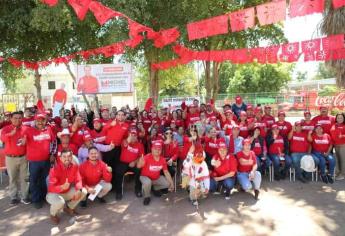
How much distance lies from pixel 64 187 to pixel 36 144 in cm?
134

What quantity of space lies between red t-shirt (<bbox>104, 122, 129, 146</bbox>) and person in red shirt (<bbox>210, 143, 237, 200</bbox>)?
2.08 metres

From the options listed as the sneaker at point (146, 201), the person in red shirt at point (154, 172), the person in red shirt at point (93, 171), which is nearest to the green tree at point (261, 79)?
the person in red shirt at point (154, 172)

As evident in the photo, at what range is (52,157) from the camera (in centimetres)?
715

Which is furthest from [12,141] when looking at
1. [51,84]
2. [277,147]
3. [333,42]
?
[51,84]

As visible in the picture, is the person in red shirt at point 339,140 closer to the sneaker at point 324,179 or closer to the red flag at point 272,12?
the sneaker at point 324,179

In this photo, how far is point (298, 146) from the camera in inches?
340

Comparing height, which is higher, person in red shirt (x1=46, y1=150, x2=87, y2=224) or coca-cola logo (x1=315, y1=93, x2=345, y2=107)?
coca-cola logo (x1=315, y1=93, x2=345, y2=107)

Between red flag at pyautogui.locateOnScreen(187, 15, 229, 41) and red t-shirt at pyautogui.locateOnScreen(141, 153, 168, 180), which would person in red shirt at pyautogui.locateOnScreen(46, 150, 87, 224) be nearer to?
red t-shirt at pyautogui.locateOnScreen(141, 153, 168, 180)

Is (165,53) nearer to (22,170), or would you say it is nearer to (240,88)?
(22,170)

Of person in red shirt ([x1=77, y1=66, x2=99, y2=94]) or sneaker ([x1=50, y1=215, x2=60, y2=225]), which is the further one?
person in red shirt ([x1=77, y1=66, x2=99, y2=94])

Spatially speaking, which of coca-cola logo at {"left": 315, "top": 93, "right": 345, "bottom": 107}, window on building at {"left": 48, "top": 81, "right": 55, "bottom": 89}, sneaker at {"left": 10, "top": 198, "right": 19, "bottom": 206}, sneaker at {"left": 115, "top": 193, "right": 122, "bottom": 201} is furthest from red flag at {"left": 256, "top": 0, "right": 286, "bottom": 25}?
window on building at {"left": 48, "top": 81, "right": 55, "bottom": 89}

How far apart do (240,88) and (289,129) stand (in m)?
32.4

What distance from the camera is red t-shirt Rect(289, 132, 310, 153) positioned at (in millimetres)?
8609

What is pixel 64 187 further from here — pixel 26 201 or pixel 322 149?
pixel 322 149
